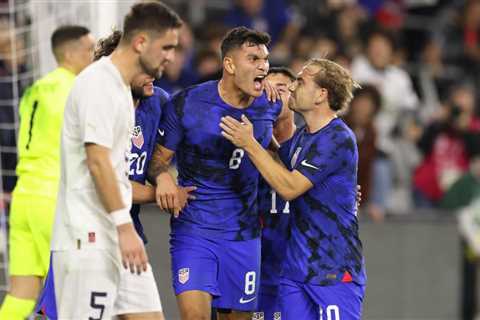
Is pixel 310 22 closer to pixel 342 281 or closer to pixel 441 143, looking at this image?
pixel 441 143

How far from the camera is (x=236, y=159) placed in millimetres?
7758

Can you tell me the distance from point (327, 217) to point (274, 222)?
0.94 m

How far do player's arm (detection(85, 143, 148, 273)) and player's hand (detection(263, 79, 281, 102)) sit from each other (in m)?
2.05

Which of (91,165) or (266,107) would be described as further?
(266,107)

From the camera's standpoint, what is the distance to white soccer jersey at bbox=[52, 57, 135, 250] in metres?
6.09

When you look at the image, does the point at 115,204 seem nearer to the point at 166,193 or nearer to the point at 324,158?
the point at 166,193

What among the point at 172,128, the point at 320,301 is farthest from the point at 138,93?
the point at 320,301

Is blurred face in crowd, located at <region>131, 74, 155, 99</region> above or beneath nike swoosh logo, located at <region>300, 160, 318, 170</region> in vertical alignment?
above

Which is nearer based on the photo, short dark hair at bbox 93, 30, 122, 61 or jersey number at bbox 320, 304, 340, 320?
jersey number at bbox 320, 304, 340, 320

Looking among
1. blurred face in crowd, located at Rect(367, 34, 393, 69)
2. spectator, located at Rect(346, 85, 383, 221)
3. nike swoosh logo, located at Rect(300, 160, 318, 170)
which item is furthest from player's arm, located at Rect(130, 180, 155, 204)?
blurred face in crowd, located at Rect(367, 34, 393, 69)

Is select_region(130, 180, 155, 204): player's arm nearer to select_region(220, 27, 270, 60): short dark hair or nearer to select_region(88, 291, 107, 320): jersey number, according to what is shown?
select_region(220, 27, 270, 60): short dark hair

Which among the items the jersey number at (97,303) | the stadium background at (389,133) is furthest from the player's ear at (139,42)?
the stadium background at (389,133)

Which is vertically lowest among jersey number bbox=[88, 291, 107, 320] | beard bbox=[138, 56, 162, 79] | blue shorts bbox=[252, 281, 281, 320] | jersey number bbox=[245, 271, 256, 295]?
blue shorts bbox=[252, 281, 281, 320]

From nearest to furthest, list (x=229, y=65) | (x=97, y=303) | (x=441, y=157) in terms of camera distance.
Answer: (x=97, y=303) < (x=229, y=65) < (x=441, y=157)
